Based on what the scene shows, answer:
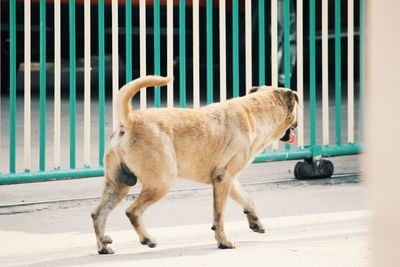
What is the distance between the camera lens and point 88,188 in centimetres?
540

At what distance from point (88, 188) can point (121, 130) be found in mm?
1990

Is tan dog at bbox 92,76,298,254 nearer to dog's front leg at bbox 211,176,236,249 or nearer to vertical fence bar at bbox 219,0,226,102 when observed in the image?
dog's front leg at bbox 211,176,236,249

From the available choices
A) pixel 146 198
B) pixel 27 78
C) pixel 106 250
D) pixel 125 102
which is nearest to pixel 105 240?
pixel 106 250

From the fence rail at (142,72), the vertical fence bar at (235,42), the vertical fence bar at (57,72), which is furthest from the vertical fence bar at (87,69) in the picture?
the vertical fence bar at (235,42)

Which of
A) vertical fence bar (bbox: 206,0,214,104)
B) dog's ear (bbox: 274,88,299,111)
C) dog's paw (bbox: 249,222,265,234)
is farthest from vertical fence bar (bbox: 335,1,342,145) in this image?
dog's paw (bbox: 249,222,265,234)

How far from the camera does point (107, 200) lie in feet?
11.6

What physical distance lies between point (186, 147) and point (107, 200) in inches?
18.3

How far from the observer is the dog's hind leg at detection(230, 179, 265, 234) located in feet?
12.9

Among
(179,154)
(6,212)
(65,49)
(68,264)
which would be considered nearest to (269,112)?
(179,154)

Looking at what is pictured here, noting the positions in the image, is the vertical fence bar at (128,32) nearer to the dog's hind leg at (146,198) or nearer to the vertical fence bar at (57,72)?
the vertical fence bar at (57,72)

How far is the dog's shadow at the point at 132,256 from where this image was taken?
11.1 feet

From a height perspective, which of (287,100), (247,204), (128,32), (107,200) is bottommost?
(247,204)

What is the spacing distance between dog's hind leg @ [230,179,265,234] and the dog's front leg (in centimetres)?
25

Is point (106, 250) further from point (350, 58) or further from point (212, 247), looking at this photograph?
point (350, 58)
